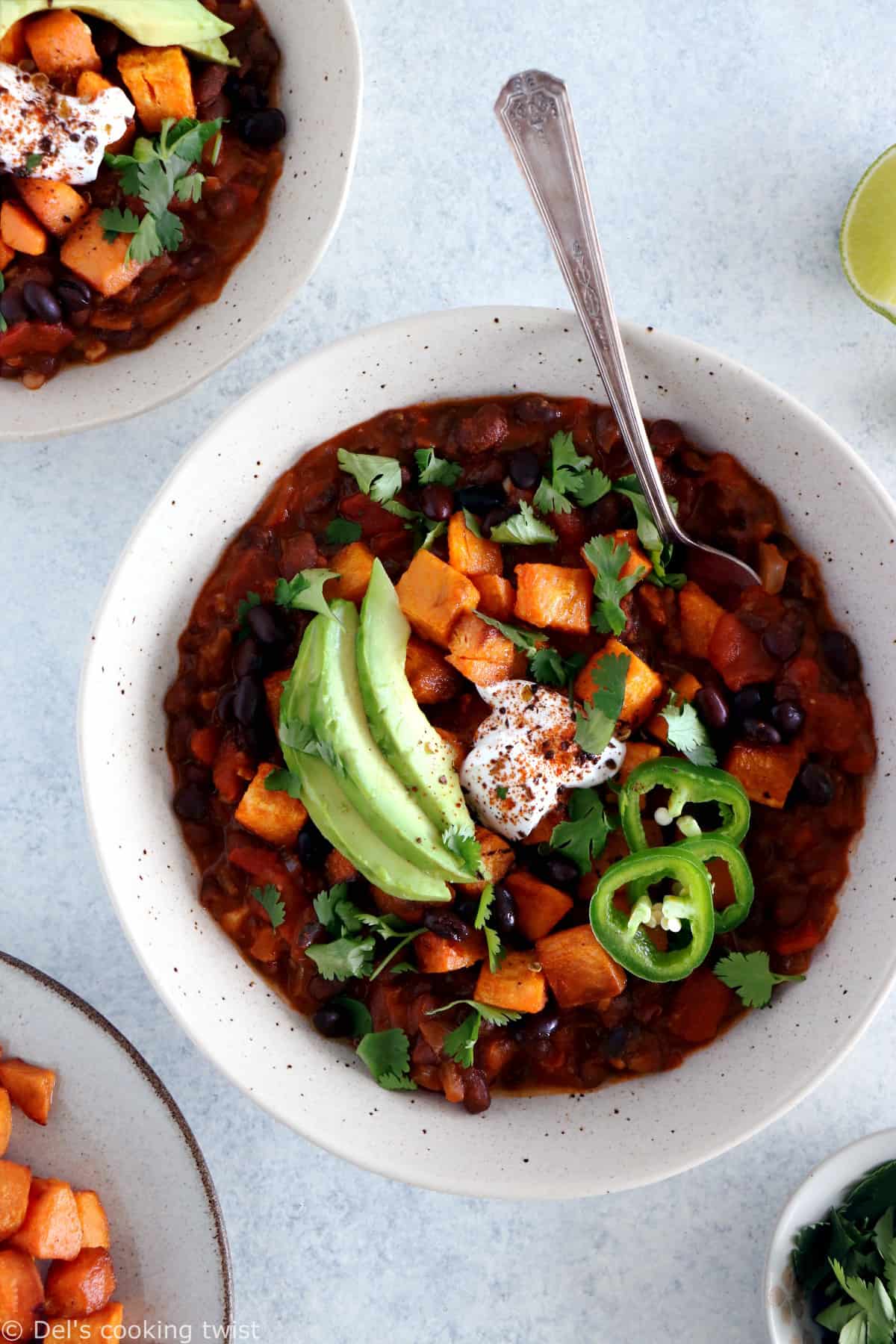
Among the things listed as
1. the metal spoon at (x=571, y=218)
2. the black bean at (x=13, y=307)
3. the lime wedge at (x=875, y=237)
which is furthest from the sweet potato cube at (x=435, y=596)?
the lime wedge at (x=875, y=237)

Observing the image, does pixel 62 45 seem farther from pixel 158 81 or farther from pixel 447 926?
pixel 447 926

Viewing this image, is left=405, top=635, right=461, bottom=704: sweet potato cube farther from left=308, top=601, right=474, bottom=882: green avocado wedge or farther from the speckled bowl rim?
the speckled bowl rim

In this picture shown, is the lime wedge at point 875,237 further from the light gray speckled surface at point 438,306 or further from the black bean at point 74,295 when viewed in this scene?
the black bean at point 74,295

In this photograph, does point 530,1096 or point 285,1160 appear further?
point 285,1160

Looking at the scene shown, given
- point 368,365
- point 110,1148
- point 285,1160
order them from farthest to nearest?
point 285,1160 < point 110,1148 < point 368,365

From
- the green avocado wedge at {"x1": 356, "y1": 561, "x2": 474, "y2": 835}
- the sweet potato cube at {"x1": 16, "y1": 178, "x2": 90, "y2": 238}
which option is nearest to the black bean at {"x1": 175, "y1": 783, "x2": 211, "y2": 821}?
the green avocado wedge at {"x1": 356, "y1": 561, "x2": 474, "y2": 835}

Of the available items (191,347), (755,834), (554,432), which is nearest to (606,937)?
(755,834)

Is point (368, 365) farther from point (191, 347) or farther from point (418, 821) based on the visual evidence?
point (418, 821)

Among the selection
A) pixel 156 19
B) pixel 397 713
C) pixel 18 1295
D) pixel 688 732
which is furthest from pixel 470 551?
pixel 18 1295
